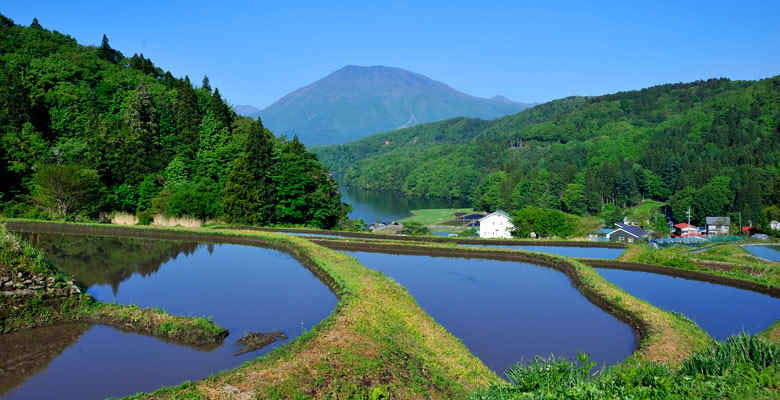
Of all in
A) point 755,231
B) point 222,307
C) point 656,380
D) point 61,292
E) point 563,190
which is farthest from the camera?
point 563,190

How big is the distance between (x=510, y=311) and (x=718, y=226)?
247 feet

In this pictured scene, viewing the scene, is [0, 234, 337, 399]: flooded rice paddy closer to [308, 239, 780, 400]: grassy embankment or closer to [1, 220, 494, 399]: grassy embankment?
[1, 220, 494, 399]: grassy embankment

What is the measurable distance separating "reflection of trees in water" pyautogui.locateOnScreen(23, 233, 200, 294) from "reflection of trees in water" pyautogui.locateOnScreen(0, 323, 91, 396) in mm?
3708

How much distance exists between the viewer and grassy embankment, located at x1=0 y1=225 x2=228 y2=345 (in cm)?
1057

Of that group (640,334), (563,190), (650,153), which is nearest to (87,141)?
(640,334)

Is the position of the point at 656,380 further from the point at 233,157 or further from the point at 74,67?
the point at 74,67

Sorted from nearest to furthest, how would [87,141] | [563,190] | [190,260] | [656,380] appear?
[656,380]
[190,260]
[87,141]
[563,190]

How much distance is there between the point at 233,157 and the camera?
35.8m

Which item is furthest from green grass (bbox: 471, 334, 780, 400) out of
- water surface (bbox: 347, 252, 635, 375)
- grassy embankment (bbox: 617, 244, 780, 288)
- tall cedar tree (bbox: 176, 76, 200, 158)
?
tall cedar tree (bbox: 176, 76, 200, 158)

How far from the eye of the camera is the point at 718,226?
7594 centimetres

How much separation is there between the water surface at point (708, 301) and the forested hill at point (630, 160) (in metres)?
66.5

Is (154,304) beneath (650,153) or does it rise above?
beneath

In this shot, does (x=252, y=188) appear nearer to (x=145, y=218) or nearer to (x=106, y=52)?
(x=145, y=218)

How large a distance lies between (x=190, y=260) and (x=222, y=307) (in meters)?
7.39
